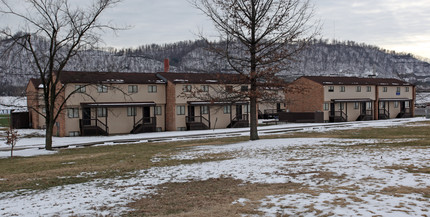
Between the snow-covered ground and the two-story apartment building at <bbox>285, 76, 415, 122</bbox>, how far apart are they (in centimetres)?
3972

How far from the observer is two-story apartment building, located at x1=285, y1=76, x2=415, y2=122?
54.3 m

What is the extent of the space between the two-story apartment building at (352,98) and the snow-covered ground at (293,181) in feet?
130

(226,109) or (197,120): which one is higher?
(226,109)

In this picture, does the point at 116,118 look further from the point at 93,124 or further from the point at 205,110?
the point at 205,110

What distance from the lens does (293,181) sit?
10.2 metres

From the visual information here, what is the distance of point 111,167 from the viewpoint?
15094 mm

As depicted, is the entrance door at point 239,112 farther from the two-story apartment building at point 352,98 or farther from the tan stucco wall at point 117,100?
the tan stucco wall at point 117,100

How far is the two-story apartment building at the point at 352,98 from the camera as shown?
54.3 metres

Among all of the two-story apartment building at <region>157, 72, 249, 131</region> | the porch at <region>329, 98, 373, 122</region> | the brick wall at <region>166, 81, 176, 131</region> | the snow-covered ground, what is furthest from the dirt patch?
the porch at <region>329, 98, 373, 122</region>

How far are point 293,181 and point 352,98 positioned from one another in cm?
4973

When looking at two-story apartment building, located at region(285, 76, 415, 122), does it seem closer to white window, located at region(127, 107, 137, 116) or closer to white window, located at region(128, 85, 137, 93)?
white window, located at region(128, 85, 137, 93)

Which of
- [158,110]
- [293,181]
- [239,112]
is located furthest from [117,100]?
[293,181]

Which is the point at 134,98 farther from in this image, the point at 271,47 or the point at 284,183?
the point at 284,183

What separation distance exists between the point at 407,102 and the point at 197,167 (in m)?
60.3
